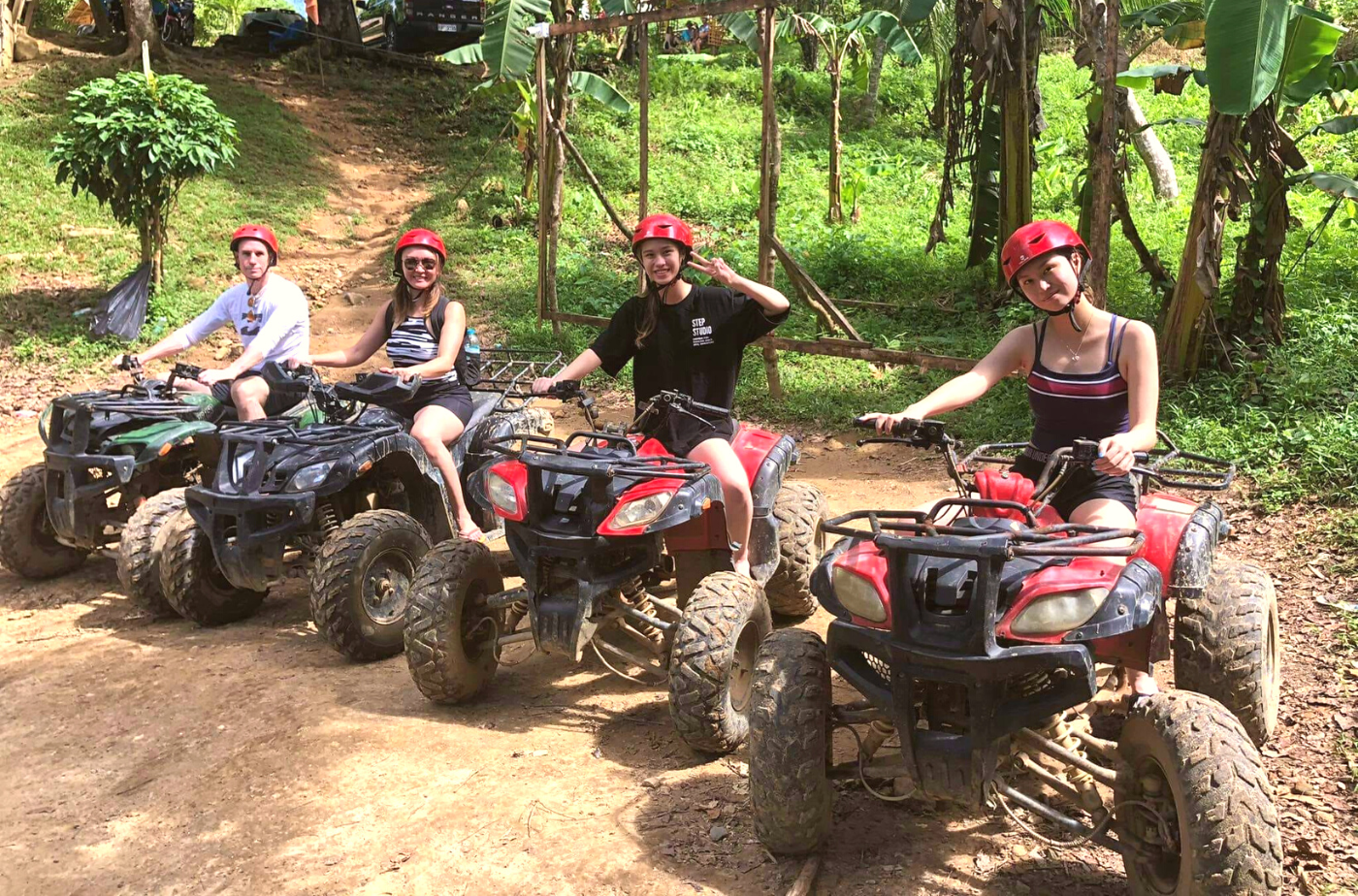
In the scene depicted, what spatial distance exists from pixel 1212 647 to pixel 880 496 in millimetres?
4012

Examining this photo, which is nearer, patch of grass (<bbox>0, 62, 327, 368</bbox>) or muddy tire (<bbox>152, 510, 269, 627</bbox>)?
muddy tire (<bbox>152, 510, 269, 627</bbox>)

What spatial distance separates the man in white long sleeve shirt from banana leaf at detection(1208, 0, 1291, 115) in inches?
220

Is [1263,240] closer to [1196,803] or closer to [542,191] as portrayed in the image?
[1196,803]

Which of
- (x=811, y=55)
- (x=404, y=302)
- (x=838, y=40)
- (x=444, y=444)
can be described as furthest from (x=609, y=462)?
(x=811, y=55)

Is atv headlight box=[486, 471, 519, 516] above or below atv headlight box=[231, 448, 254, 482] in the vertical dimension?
above

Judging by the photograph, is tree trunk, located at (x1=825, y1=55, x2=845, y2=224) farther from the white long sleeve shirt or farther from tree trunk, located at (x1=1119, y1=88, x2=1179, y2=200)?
the white long sleeve shirt

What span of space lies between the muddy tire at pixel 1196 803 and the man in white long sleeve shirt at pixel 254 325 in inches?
204

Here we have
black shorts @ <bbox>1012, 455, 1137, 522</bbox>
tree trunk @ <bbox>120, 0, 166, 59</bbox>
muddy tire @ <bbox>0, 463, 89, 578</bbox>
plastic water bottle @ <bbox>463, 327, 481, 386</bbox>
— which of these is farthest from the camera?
tree trunk @ <bbox>120, 0, 166, 59</bbox>

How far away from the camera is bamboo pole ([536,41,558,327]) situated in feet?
36.1

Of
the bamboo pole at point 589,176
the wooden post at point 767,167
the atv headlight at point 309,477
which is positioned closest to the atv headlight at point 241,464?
the atv headlight at point 309,477

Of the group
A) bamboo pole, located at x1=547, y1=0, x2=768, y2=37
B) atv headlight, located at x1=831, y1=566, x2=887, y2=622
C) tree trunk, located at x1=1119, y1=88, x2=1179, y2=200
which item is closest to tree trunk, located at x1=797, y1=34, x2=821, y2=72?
tree trunk, located at x1=1119, y1=88, x2=1179, y2=200

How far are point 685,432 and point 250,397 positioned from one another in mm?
2944

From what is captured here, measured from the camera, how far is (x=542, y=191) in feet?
37.6

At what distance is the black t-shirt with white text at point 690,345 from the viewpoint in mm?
5199
